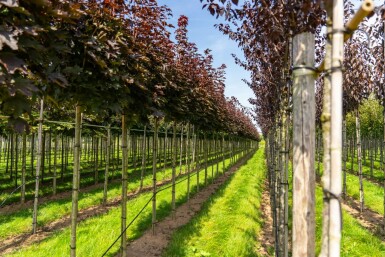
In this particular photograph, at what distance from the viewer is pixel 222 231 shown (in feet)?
26.9

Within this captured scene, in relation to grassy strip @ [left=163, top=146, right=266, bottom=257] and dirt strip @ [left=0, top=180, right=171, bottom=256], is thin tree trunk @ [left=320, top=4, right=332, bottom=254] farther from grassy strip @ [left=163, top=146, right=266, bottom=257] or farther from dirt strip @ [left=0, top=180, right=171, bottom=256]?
dirt strip @ [left=0, top=180, right=171, bottom=256]

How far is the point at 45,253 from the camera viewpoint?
22.1ft

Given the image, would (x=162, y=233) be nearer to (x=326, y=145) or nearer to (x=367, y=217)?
(x=367, y=217)

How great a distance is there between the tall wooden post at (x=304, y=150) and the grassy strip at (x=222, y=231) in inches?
186

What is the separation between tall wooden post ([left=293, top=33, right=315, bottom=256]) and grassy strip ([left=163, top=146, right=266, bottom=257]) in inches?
186

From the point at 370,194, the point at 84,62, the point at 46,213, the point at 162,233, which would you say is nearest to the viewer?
the point at 84,62

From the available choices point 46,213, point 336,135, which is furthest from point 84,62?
point 46,213

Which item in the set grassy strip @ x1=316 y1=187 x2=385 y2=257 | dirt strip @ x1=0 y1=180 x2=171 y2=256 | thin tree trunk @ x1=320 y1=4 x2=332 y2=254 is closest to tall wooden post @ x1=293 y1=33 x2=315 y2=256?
thin tree trunk @ x1=320 y1=4 x2=332 y2=254

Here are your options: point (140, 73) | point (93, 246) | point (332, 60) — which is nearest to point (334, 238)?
point (332, 60)

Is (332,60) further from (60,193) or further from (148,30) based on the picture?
(60,193)

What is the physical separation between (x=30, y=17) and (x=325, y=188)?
2.11 meters

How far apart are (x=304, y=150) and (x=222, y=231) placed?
6433 mm

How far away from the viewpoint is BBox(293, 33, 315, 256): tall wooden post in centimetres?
222

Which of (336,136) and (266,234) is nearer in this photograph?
(336,136)
